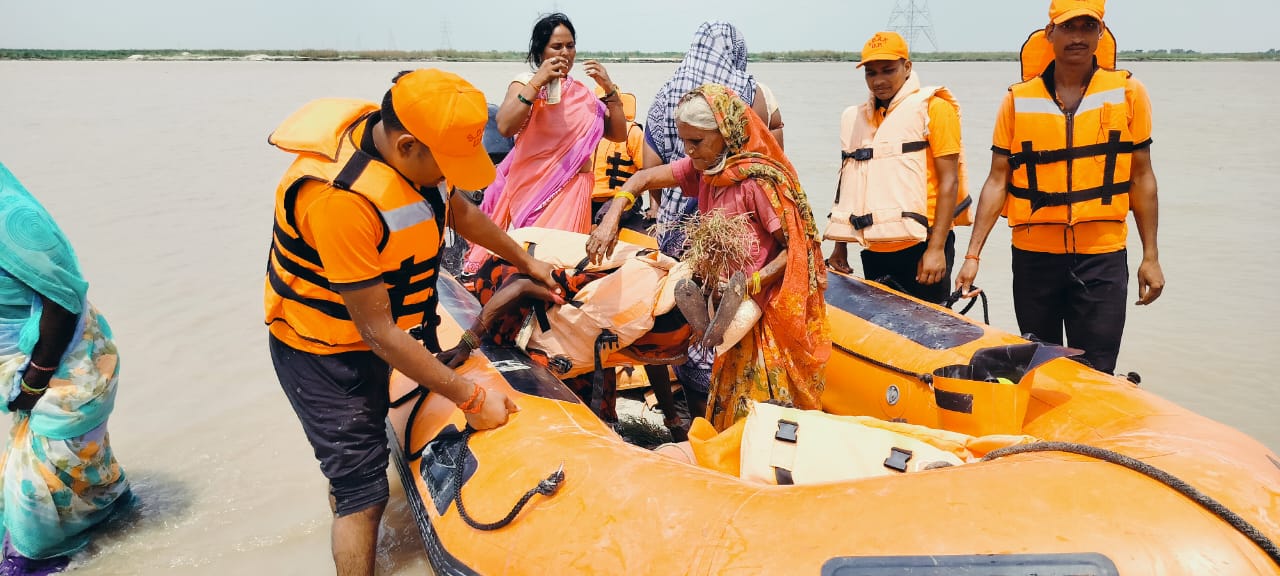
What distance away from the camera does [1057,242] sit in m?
3.26

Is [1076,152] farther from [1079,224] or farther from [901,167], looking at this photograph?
[901,167]

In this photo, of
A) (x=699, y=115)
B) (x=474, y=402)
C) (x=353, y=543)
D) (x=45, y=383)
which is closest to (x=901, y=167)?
(x=699, y=115)

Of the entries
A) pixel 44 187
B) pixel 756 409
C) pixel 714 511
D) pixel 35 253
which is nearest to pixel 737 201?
pixel 756 409

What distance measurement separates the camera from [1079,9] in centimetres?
291

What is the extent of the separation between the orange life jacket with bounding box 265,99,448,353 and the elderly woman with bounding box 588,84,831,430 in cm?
71

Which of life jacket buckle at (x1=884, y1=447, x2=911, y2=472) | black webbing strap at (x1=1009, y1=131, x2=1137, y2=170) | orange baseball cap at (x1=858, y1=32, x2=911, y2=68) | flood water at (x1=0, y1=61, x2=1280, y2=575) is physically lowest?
flood water at (x1=0, y1=61, x2=1280, y2=575)

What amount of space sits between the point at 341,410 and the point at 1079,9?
9.33 ft

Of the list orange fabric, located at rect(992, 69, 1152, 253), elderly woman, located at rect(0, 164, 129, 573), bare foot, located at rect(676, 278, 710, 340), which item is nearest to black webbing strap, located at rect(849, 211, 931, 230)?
orange fabric, located at rect(992, 69, 1152, 253)

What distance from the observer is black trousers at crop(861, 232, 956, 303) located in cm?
375

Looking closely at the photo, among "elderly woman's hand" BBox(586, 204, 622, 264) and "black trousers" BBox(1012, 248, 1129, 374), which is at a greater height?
"elderly woman's hand" BBox(586, 204, 622, 264)

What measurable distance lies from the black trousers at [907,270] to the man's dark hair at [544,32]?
5.97 ft

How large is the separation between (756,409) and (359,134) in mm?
1348

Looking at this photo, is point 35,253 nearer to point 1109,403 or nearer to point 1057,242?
point 1109,403

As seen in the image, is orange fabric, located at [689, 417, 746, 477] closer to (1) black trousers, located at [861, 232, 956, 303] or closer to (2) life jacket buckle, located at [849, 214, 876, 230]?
(2) life jacket buckle, located at [849, 214, 876, 230]
